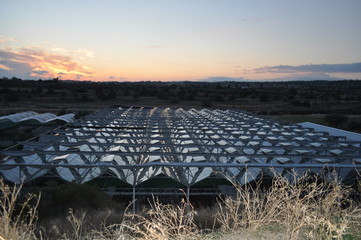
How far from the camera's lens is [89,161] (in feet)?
41.5

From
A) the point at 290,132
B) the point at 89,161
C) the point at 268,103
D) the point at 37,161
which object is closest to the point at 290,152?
the point at 290,132

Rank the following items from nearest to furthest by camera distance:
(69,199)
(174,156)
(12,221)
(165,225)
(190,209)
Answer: (12,221)
(165,225)
(69,199)
(190,209)
(174,156)

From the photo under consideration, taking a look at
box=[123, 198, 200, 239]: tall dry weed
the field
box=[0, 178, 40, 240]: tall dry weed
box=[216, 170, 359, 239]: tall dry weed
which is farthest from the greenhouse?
box=[0, 178, 40, 240]: tall dry weed

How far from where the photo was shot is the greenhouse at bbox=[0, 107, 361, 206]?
10352 mm

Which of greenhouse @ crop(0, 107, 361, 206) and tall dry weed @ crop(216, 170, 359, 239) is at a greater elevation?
tall dry weed @ crop(216, 170, 359, 239)

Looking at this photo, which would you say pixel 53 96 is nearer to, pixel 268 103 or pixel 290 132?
pixel 268 103

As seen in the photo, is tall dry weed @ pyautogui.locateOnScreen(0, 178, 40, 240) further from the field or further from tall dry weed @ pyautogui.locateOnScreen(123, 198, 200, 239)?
tall dry weed @ pyautogui.locateOnScreen(123, 198, 200, 239)

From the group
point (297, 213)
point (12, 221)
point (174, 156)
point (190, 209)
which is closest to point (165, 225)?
point (297, 213)

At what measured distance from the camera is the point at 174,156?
13.3 m

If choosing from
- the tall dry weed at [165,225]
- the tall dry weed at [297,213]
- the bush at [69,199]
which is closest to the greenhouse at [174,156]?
the bush at [69,199]

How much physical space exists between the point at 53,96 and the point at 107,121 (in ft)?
175

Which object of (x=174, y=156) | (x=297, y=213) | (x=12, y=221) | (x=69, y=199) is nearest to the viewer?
(x=297, y=213)

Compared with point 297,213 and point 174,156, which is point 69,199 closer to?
point 174,156

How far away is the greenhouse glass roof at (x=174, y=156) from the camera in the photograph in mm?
10352
